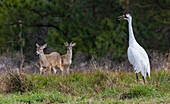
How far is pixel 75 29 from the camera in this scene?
17.6m

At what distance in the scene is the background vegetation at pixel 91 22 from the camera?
1631cm

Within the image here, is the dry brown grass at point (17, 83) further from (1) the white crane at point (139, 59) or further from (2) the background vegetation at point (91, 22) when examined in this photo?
(2) the background vegetation at point (91, 22)

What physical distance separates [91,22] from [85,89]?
30.5ft

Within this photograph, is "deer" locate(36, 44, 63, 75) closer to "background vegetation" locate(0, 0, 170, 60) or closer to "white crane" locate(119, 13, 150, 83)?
"background vegetation" locate(0, 0, 170, 60)

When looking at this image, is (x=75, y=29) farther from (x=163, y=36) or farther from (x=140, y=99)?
(x=140, y=99)

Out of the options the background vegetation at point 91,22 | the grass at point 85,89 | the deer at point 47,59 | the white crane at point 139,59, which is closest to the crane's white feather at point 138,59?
the white crane at point 139,59

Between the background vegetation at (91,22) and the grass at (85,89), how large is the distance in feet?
21.4

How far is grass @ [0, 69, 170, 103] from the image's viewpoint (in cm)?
749

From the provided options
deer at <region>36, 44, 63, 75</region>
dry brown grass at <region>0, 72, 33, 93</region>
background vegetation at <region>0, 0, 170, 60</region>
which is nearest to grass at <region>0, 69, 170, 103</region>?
dry brown grass at <region>0, 72, 33, 93</region>

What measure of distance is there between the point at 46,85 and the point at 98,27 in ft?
27.8

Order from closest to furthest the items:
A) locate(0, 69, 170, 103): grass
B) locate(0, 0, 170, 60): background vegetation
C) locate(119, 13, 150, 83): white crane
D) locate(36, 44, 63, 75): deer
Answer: locate(0, 69, 170, 103): grass, locate(119, 13, 150, 83): white crane, locate(36, 44, 63, 75): deer, locate(0, 0, 170, 60): background vegetation

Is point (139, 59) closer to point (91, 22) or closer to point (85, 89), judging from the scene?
point (85, 89)

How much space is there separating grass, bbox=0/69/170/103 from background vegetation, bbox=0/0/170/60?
6.54 metres

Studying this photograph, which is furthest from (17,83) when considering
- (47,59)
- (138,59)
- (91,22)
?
(91,22)
